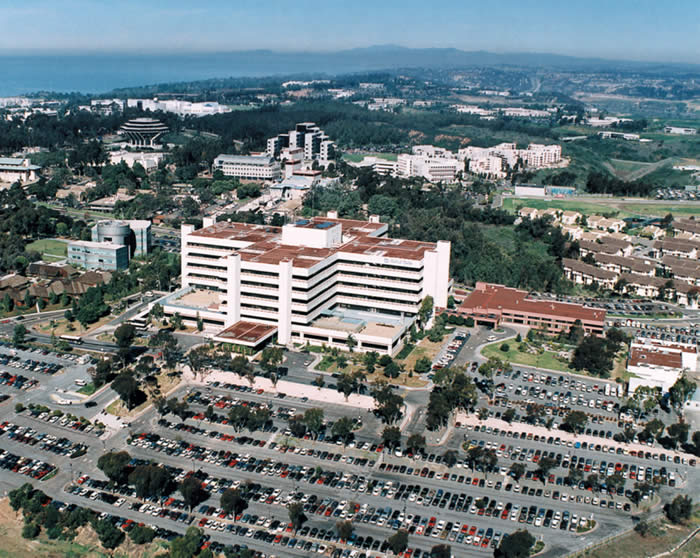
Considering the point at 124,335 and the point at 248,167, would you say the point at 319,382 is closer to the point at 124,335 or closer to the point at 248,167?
the point at 124,335

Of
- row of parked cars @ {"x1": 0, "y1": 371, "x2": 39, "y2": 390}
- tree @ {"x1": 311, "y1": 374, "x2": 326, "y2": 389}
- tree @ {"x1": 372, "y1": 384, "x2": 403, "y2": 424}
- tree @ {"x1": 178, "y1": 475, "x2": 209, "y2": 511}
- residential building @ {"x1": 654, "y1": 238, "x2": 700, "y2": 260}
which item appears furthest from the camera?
residential building @ {"x1": 654, "y1": 238, "x2": 700, "y2": 260}

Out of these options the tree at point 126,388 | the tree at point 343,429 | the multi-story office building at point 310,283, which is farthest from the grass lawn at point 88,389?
the tree at point 343,429

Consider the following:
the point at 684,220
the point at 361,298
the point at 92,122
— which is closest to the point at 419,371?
the point at 361,298

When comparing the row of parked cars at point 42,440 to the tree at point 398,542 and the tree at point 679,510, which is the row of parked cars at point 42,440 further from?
the tree at point 679,510

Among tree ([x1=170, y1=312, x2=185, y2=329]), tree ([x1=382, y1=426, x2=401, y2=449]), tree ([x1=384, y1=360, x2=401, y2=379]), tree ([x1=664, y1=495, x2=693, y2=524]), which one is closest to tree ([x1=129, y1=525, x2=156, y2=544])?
tree ([x1=382, y1=426, x2=401, y2=449])

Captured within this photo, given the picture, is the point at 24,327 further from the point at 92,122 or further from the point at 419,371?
the point at 92,122

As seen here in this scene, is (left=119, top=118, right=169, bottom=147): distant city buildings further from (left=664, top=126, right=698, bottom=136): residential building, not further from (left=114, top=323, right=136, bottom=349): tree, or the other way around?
(left=664, top=126, right=698, bottom=136): residential building
